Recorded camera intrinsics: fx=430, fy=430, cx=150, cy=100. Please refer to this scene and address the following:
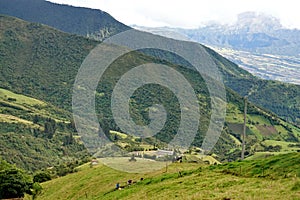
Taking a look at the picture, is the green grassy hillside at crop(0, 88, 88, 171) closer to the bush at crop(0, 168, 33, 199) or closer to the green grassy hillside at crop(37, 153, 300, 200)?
the bush at crop(0, 168, 33, 199)

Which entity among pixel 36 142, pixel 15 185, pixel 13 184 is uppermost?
pixel 13 184

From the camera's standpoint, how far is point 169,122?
190 meters

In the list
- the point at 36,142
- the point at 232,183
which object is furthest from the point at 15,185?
the point at 36,142

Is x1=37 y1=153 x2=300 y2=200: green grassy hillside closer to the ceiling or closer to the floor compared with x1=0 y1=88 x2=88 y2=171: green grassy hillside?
closer to the ceiling

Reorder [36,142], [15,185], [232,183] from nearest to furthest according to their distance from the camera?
[232,183]
[15,185]
[36,142]

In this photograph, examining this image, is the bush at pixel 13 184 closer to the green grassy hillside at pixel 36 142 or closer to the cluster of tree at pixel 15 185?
the cluster of tree at pixel 15 185

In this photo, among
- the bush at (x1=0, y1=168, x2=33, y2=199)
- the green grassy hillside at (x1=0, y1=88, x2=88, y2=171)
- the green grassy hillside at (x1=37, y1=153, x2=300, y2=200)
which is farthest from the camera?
the green grassy hillside at (x1=0, y1=88, x2=88, y2=171)

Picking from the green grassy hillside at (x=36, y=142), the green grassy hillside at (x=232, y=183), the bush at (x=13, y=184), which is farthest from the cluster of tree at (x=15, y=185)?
the green grassy hillside at (x=36, y=142)

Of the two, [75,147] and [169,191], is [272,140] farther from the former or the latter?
[169,191]

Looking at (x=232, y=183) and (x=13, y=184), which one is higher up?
(x=232, y=183)

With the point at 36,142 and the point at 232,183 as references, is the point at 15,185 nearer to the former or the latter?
the point at 232,183

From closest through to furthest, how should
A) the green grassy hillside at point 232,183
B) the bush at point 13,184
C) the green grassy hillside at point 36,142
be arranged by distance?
the green grassy hillside at point 232,183 < the bush at point 13,184 < the green grassy hillside at point 36,142

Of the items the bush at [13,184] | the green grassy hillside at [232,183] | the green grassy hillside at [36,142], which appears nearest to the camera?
the green grassy hillside at [232,183]

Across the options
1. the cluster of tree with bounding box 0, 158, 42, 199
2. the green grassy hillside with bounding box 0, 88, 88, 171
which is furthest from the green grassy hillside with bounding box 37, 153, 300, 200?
the green grassy hillside with bounding box 0, 88, 88, 171
